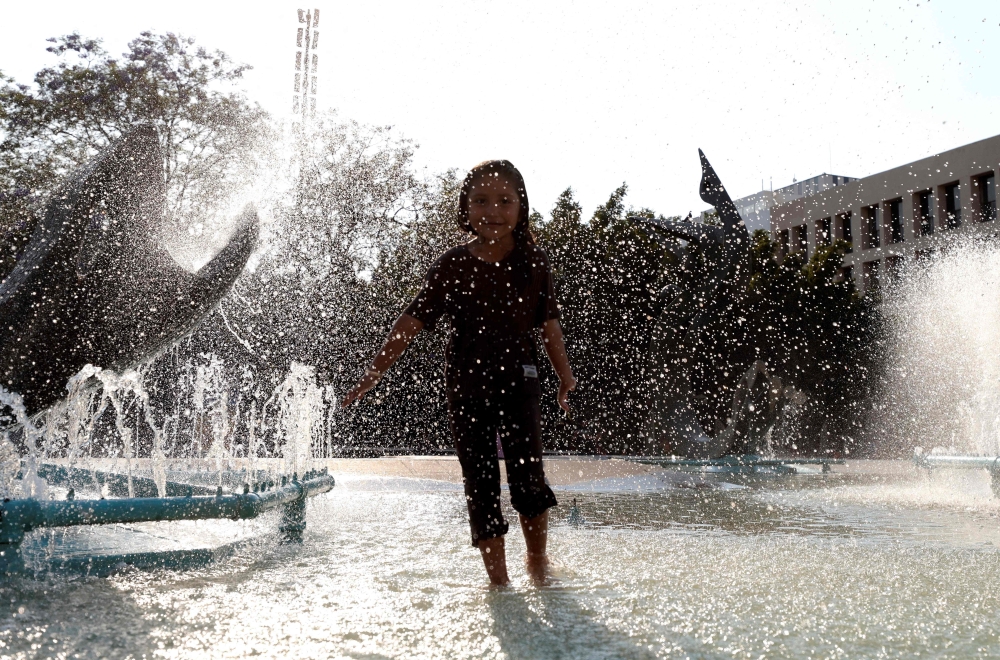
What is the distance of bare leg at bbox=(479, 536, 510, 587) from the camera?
103 inches

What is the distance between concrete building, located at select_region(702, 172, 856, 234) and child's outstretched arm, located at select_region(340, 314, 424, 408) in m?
44.8

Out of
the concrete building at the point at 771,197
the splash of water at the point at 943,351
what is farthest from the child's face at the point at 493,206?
the concrete building at the point at 771,197

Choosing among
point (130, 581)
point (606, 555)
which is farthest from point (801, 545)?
point (130, 581)

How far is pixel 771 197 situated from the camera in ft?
167

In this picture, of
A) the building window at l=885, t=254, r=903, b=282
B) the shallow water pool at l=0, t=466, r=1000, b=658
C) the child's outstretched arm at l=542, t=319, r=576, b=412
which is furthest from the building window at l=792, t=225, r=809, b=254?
the child's outstretched arm at l=542, t=319, r=576, b=412

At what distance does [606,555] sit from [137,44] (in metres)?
21.0

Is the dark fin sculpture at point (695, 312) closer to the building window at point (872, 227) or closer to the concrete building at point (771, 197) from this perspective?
the building window at point (872, 227)

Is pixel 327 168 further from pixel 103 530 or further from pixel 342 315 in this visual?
pixel 103 530

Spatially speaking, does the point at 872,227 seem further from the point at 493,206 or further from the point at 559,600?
the point at 559,600

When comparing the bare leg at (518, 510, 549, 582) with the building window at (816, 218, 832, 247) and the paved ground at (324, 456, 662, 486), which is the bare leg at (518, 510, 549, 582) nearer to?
the paved ground at (324, 456, 662, 486)

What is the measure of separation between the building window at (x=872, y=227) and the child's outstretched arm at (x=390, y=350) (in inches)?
1469

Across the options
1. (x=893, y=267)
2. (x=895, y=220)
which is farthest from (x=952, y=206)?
(x=893, y=267)

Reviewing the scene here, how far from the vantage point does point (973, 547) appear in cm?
352

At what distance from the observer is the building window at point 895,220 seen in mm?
35844
